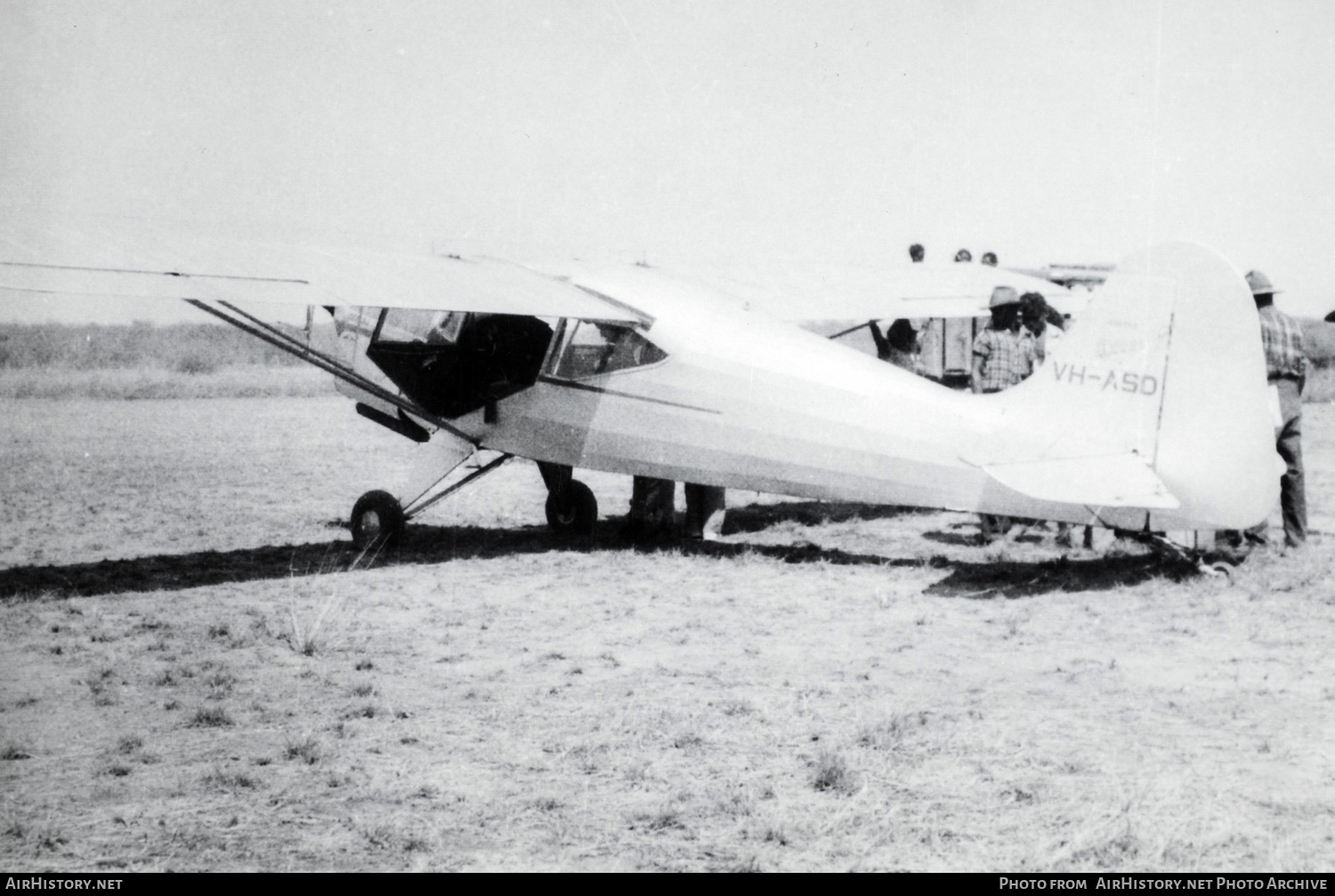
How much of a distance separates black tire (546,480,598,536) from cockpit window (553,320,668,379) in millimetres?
1232

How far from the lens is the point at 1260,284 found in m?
8.69

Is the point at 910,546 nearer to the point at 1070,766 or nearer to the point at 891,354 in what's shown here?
the point at 891,354

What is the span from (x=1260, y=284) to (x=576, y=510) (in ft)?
17.6

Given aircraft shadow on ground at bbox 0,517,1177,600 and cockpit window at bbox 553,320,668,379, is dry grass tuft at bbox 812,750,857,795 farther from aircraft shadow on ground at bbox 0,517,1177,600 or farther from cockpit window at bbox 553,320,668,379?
cockpit window at bbox 553,320,668,379

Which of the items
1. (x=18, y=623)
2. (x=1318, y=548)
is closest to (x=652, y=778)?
(x=18, y=623)

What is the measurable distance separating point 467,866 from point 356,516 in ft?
18.9

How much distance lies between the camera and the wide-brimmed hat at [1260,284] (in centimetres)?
861

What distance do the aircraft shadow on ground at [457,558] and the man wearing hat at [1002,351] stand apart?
6.40 feet

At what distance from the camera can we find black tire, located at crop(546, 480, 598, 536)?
9352mm

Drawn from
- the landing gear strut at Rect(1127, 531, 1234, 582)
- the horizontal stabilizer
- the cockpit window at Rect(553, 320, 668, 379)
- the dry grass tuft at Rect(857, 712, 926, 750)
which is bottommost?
the dry grass tuft at Rect(857, 712, 926, 750)

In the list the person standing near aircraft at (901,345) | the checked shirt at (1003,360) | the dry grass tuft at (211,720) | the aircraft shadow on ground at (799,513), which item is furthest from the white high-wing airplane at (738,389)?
the person standing near aircraft at (901,345)

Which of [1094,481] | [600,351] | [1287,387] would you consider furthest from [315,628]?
[1287,387]

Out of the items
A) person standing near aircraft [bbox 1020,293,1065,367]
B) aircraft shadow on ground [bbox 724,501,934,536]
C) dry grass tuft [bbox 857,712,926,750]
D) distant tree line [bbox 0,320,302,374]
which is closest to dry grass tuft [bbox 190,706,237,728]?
dry grass tuft [bbox 857,712,926,750]

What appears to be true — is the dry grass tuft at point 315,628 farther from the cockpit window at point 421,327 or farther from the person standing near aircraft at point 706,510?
the person standing near aircraft at point 706,510
